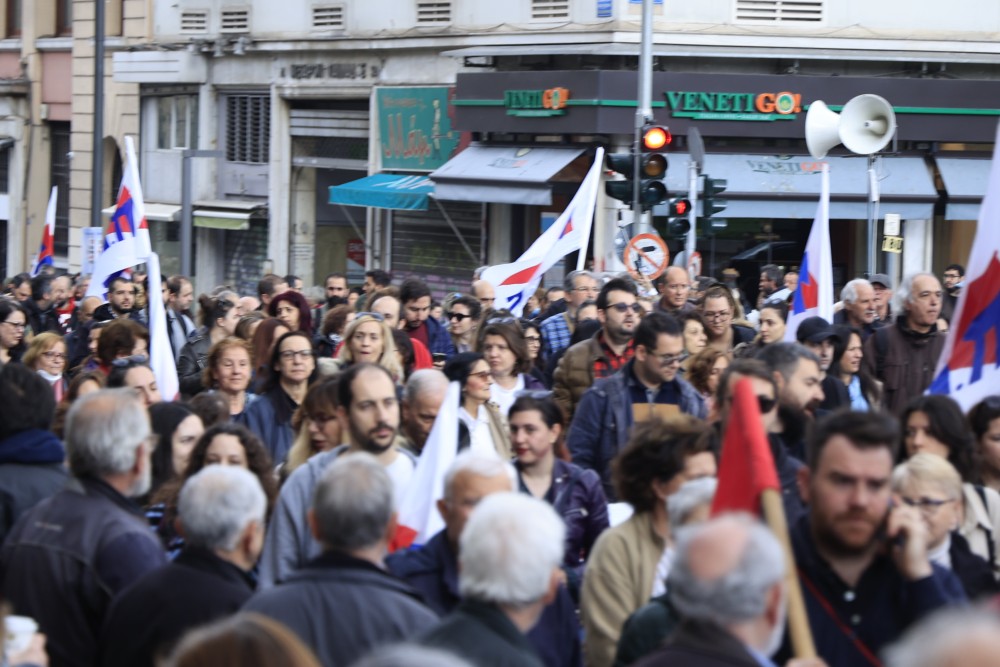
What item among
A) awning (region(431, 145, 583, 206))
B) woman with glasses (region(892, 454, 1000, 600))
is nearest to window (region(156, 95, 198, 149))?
awning (region(431, 145, 583, 206))

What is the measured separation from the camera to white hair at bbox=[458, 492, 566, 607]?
13.6 feet

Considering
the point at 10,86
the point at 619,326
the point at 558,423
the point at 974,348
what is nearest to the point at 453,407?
the point at 558,423

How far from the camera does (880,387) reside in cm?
981

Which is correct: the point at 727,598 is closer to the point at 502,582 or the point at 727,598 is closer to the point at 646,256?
the point at 502,582

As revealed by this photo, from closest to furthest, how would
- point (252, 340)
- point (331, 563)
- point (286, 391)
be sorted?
1. point (331, 563)
2. point (286, 391)
3. point (252, 340)

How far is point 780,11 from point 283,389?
52.7ft

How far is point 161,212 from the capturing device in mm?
31172

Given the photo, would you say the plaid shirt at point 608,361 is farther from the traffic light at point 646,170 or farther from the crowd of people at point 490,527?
the traffic light at point 646,170

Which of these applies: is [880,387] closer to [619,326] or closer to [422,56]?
[619,326]

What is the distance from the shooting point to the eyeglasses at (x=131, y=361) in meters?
8.60

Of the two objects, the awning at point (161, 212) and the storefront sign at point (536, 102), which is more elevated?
the storefront sign at point (536, 102)

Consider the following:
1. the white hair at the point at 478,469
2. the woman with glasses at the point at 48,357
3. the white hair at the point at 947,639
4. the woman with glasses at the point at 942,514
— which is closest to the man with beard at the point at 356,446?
the white hair at the point at 478,469

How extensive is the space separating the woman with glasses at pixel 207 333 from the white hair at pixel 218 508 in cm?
609

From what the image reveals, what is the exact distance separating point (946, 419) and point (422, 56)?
66.2 ft
